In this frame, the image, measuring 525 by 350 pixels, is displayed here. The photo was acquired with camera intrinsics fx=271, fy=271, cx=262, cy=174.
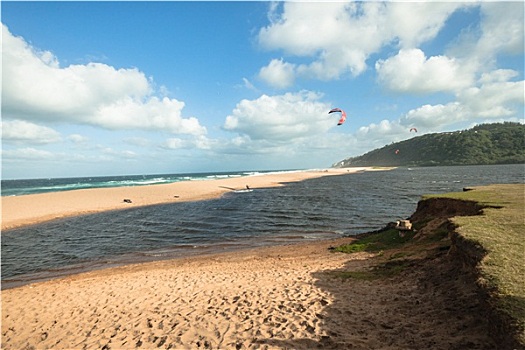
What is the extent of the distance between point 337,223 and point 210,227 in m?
11.2

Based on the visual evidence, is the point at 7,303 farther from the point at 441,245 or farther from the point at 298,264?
the point at 441,245

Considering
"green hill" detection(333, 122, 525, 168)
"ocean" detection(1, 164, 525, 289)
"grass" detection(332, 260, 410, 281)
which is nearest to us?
"grass" detection(332, 260, 410, 281)

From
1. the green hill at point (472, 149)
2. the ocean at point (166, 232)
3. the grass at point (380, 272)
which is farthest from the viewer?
the green hill at point (472, 149)

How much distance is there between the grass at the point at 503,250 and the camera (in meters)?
4.79

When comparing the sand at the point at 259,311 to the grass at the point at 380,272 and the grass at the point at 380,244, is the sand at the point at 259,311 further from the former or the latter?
the grass at the point at 380,244

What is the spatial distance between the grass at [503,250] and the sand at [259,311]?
706 mm

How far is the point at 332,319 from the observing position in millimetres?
6703

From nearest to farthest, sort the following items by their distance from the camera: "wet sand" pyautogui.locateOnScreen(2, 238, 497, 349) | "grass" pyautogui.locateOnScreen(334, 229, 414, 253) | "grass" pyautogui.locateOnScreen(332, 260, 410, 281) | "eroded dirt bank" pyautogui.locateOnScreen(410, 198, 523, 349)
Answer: "eroded dirt bank" pyautogui.locateOnScreen(410, 198, 523, 349) → "wet sand" pyautogui.locateOnScreen(2, 238, 497, 349) → "grass" pyautogui.locateOnScreen(332, 260, 410, 281) → "grass" pyautogui.locateOnScreen(334, 229, 414, 253)

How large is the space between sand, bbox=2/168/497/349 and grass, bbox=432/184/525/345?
706 mm

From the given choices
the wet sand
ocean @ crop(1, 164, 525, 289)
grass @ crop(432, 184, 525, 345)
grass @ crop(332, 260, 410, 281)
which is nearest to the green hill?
ocean @ crop(1, 164, 525, 289)

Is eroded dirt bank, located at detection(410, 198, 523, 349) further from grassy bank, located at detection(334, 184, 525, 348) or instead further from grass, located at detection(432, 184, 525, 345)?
grass, located at detection(432, 184, 525, 345)

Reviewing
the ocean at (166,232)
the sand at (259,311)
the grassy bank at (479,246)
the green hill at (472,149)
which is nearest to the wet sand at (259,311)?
the sand at (259,311)

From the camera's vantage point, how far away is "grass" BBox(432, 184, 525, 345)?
4.79m

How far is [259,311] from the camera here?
7.47 m
